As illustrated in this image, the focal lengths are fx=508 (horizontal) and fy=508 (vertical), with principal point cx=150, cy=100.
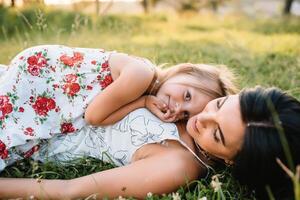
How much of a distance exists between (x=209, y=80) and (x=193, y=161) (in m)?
0.50

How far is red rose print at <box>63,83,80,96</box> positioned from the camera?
112 inches

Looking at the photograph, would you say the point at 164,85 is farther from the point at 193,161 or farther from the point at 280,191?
the point at 280,191

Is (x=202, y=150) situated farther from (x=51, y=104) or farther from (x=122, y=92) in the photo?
(x=51, y=104)

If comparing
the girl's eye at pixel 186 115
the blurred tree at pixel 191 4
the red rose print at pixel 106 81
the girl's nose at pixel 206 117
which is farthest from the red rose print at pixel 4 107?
the blurred tree at pixel 191 4

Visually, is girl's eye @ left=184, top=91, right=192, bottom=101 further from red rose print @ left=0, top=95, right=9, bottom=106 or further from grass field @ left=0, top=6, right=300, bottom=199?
red rose print @ left=0, top=95, right=9, bottom=106

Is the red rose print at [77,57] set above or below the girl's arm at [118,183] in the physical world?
above

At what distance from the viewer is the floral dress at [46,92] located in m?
2.73

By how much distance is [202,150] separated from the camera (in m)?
2.61

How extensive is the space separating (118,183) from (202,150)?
49cm

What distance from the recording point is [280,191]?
2.23 meters

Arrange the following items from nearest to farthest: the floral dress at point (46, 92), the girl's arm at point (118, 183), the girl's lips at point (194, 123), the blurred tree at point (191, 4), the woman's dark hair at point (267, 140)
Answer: the woman's dark hair at point (267, 140)
the girl's arm at point (118, 183)
the girl's lips at point (194, 123)
the floral dress at point (46, 92)
the blurred tree at point (191, 4)

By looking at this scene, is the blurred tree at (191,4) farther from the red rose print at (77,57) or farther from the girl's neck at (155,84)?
the girl's neck at (155,84)

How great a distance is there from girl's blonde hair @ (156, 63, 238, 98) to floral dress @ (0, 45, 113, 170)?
39cm

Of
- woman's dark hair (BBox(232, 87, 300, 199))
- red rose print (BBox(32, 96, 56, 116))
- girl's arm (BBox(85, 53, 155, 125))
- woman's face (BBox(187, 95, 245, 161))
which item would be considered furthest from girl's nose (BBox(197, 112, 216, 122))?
red rose print (BBox(32, 96, 56, 116))
